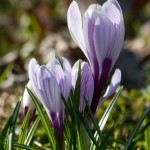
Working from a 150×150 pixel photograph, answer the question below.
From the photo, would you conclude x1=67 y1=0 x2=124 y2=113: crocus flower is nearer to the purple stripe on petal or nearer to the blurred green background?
the purple stripe on petal

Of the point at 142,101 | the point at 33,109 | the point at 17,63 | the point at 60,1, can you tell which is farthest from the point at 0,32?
the point at 33,109

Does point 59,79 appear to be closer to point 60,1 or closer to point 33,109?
point 33,109

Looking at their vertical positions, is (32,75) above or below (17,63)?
below

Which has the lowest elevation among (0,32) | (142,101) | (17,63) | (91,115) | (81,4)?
(91,115)

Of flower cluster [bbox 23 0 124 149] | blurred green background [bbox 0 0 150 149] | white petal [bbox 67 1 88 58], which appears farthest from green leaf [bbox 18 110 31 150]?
blurred green background [bbox 0 0 150 149]

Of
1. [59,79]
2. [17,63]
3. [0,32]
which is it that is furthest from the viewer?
[0,32]

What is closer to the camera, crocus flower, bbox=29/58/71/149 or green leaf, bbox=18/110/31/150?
crocus flower, bbox=29/58/71/149

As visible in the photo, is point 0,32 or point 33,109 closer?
point 33,109
